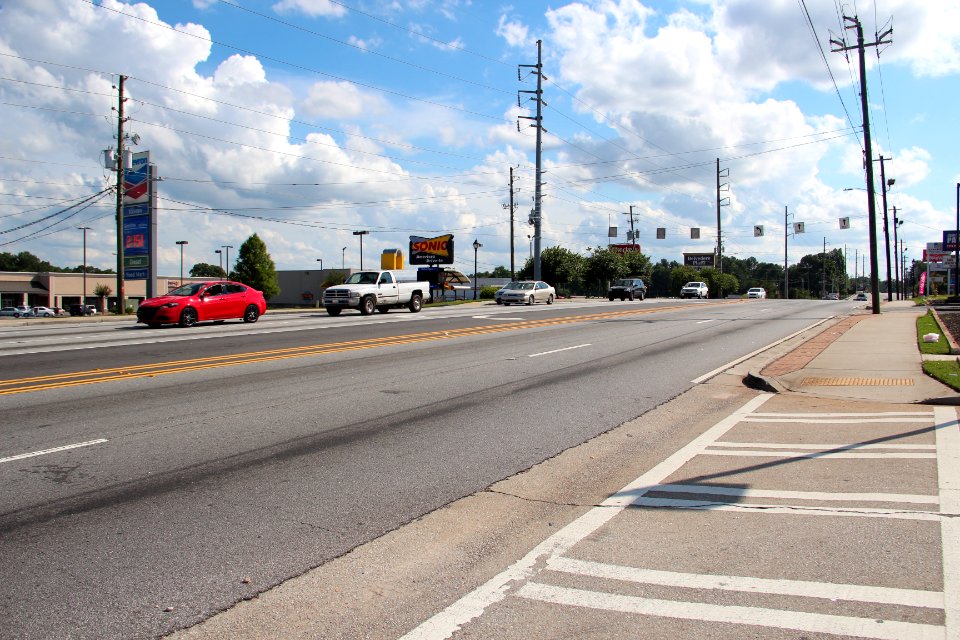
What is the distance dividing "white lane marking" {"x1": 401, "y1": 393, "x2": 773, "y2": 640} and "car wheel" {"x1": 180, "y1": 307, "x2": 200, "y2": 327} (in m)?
19.4

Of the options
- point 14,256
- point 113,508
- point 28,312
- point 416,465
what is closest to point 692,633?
point 416,465

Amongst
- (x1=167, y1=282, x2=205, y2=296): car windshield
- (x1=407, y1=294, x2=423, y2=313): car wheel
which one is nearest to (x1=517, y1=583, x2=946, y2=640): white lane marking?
(x1=167, y1=282, x2=205, y2=296): car windshield

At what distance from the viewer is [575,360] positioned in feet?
50.9

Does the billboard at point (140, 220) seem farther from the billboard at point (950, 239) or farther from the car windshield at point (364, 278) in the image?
the billboard at point (950, 239)

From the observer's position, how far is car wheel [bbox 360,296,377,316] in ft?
101

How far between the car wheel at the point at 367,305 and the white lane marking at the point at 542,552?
2403cm

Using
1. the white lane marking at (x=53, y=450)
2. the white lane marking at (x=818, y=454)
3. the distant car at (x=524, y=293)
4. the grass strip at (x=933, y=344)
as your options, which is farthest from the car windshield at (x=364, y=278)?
the white lane marking at (x=818, y=454)

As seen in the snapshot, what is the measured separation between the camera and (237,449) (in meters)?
7.32

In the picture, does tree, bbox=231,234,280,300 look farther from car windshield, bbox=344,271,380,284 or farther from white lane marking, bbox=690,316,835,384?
white lane marking, bbox=690,316,835,384

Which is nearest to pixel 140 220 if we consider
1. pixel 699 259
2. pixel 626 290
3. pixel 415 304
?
pixel 415 304

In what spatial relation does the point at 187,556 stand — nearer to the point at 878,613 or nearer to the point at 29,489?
the point at 29,489

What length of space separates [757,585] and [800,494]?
202cm

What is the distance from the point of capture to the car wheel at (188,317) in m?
23.4

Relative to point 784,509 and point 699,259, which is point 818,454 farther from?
point 699,259
